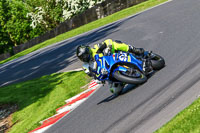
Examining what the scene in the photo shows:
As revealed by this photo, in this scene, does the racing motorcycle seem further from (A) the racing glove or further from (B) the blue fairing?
(A) the racing glove

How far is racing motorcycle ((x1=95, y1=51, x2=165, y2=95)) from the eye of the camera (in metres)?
8.18

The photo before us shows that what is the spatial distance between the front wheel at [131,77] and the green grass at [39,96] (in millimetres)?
3462

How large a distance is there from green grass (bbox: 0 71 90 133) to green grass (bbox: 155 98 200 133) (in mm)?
5675

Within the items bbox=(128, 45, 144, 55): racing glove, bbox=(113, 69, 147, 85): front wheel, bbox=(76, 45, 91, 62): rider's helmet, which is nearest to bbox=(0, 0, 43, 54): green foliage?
bbox=(128, 45, 144, 55): racing glove

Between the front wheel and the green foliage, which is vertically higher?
the front wheel

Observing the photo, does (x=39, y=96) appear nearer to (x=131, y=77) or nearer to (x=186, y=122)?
(x=131, y=77)

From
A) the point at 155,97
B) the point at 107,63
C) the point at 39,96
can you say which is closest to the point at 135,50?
the point at 107,63

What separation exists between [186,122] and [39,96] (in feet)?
30.4

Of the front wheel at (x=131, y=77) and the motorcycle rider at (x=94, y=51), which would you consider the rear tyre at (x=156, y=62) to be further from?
the front wheel at (x=131, y=77)

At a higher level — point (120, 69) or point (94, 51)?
point (94, 51)

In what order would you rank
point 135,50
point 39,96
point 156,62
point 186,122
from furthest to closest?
point 39,96, point 156,62, point 135,50, point 186,122

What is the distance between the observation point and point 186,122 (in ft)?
17.1

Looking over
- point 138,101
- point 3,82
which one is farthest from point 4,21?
point 138,101

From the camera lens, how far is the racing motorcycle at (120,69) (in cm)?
818
